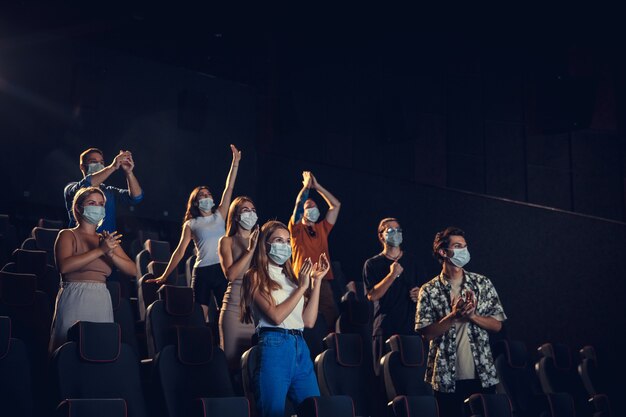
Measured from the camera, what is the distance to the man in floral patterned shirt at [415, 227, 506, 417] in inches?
118

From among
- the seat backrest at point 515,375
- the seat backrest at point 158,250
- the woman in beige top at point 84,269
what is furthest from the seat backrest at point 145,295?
the seat backrest at point 515,375

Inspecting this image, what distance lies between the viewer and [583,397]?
4441mm

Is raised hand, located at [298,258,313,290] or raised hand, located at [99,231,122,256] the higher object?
raised hand, located at [99,231,122,256]

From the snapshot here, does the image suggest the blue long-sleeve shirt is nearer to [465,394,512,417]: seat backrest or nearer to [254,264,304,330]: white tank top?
[254,264,304,330]: white tank top

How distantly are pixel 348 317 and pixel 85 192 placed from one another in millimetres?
1483

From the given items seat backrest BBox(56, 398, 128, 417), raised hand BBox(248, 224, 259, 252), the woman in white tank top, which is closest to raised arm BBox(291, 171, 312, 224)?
the woman in white tank top

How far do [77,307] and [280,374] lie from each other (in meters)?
0.86

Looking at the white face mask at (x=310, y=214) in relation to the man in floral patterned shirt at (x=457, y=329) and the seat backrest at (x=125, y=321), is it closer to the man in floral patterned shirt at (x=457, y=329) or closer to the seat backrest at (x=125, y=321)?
the seat backrest at (x=125, y=321)

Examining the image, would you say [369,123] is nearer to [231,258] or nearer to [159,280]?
[159,280]

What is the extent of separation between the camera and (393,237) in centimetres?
403

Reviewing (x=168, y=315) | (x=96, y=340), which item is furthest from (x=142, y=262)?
(x=96, y=340)

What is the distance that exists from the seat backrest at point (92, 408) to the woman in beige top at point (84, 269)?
0.48 m

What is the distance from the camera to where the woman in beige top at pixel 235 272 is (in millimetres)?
3271

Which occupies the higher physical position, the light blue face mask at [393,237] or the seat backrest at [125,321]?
the light blue face mask at [393,237]
